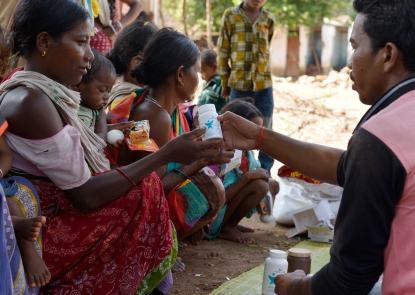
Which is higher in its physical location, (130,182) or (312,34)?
(130,182)

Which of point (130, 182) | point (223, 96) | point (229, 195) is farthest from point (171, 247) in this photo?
point (223, 96)

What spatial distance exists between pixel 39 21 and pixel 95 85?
770mm

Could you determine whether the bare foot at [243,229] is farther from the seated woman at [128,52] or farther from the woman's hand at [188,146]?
the woman's hand at [188,146]

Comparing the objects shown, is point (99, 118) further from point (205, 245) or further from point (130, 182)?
point (205, 245)

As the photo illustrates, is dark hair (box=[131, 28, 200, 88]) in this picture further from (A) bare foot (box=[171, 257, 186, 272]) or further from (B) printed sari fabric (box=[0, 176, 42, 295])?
(B) printed sari fabric (box=[0, 176, 42, 295])

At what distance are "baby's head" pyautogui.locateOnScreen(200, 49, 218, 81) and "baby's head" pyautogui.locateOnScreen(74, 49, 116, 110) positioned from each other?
3.61 m

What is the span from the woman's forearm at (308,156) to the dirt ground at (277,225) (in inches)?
44.7

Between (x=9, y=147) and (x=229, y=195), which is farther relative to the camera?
(x=229, y=195)

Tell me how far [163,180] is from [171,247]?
0.68 metres

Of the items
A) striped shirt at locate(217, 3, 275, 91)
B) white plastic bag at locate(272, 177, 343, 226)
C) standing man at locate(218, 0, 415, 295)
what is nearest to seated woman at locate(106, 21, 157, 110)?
white plastic bag at locate(272, 177, 343, 226)

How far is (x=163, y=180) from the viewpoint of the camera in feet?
11.1

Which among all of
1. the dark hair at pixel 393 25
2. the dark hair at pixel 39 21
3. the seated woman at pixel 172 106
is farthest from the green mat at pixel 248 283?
the dark hair at pixel 393 25

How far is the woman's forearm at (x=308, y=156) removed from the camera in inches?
97.0

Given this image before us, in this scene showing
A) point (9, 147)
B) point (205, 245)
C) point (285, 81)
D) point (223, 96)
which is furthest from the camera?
point (285, 81)
